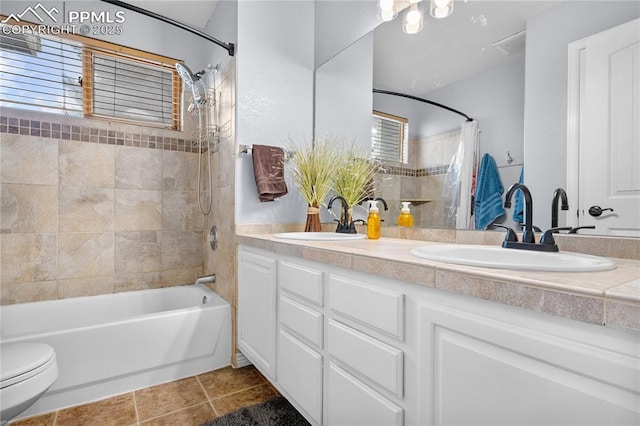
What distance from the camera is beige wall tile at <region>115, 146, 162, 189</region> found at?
8.22 feet

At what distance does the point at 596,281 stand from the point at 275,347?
1320 mm

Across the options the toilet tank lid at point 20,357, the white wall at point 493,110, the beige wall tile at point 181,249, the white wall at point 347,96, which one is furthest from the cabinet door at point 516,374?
the beige wall tile at point 181,249

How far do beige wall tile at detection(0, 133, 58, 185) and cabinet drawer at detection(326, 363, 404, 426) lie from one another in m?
2.33

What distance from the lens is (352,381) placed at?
109cm

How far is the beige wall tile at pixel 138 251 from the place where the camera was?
2512 mm

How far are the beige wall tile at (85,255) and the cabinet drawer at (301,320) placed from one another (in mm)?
1683

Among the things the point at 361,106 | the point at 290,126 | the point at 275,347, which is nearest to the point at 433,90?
the point at 361,106

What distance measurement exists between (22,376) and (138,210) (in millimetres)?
1453

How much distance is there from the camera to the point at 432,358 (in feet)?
2.72

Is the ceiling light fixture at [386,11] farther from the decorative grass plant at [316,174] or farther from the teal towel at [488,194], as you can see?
the teal towel at [488,194]

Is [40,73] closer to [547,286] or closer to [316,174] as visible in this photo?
[316,174]

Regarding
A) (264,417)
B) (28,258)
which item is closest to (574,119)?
(264,417)

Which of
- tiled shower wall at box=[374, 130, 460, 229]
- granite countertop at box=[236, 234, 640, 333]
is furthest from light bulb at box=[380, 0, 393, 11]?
granite countertop at box=[236, 234, 640, 333]

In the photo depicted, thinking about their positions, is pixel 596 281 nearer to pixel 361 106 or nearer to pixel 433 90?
pixel 433 90
